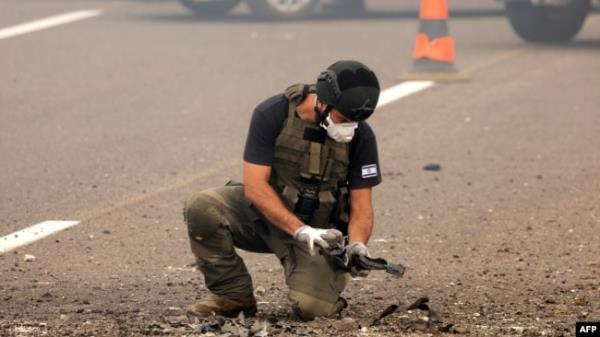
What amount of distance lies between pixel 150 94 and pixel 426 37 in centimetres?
259

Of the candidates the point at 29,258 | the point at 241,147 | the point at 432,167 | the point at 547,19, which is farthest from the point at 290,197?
the point at 547,19

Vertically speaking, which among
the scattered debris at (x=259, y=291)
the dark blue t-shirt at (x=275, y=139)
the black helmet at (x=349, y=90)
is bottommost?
the scattered debris at (x=259, y=291)

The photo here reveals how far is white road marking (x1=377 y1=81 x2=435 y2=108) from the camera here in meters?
13.1

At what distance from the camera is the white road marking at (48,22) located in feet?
55.9

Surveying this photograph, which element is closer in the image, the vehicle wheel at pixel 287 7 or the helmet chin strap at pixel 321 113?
the helmet chin strap at pixel 321 113

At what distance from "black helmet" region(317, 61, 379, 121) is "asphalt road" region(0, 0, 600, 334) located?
3.25 ft

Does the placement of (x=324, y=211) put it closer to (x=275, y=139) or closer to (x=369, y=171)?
(x=369, y=171)

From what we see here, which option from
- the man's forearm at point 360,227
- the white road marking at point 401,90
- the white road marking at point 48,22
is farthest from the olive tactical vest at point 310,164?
the white road marking at point 48,22

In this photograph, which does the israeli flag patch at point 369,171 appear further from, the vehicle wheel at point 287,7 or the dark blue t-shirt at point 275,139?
the vehicle wheel at point 287,7

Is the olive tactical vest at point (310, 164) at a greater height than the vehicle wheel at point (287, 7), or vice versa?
the olive tactical vest at point (310, 164)

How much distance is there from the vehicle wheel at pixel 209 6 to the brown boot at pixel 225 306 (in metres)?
12.3

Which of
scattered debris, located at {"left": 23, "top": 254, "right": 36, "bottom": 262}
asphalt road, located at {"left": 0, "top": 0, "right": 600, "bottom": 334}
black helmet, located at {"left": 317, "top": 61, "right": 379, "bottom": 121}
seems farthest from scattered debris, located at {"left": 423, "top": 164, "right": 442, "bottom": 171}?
black helmet, located at {"left": 317, "top": 61, "right": 379, "bottom": 121}

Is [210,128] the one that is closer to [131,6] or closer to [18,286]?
[18,286]

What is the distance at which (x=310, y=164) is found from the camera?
648 centimetres
